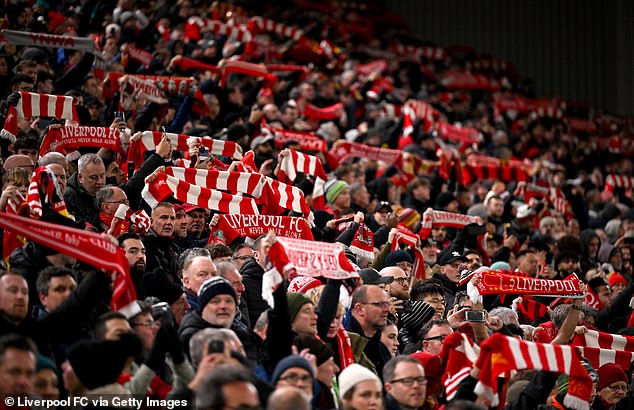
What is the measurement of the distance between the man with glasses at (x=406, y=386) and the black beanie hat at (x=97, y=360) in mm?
1574

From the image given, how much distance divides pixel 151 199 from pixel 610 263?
692cm

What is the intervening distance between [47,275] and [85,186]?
2325 mm

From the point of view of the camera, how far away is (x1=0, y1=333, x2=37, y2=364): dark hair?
4938 mm

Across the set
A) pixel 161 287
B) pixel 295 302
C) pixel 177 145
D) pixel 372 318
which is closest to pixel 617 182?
pixel 177 145

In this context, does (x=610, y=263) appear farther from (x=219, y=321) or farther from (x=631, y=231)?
(x=219, y=321)

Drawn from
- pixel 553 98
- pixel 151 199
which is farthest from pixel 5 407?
pixel 553 98

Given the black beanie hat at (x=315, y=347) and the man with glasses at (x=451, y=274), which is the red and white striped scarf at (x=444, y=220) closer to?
the man with glasses at (x=451, y=274)

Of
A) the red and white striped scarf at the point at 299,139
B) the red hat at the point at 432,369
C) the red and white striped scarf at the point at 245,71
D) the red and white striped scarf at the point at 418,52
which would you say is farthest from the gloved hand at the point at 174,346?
the red and white striped scarf at the point at 418,52

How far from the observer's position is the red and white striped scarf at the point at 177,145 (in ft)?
31.2

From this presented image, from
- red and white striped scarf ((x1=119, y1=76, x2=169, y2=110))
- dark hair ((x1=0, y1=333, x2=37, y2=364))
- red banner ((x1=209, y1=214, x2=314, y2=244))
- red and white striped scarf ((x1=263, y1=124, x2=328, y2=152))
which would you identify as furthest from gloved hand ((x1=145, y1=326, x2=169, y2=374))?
red and white striped scarf ((x1=263, y1=124, x2=328, y2=152))

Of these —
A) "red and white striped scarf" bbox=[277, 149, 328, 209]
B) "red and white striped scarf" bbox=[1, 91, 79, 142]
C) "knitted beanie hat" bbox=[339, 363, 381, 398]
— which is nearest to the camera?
"knitted beanie hat" bbox=[339, 363, 381, 398]

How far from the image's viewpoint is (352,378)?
5.82 metres

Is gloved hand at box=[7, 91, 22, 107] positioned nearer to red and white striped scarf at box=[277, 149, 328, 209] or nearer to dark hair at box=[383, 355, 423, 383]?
red and white striped scarf at box=[277, 149, 328, 209]

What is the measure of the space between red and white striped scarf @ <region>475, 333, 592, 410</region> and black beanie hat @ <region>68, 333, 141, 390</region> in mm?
2143
